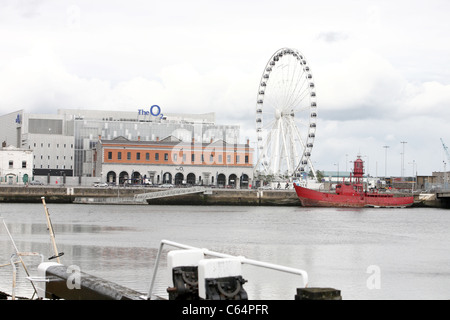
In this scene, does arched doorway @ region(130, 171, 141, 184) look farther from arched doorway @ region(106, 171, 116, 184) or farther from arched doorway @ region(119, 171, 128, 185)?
arched doorway @ region(106, 171, 116, 184)

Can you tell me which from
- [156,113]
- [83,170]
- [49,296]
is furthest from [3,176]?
[49,296]

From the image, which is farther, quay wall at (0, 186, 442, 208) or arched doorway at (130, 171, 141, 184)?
arched doorway at (130, 171, 141, 184)

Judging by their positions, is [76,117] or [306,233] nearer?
[306,233]

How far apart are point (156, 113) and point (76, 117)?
17.9 m

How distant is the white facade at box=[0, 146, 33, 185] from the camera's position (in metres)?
119

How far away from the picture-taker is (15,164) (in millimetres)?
119438

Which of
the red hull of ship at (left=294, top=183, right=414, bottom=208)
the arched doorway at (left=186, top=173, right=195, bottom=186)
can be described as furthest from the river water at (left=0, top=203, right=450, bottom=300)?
the arched doorway at (left=186, top=173, right=195, bottom=186)

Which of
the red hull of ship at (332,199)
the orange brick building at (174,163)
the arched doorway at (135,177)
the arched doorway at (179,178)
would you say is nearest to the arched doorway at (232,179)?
the orange brick building at (174,163)

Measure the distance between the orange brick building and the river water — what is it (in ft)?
160

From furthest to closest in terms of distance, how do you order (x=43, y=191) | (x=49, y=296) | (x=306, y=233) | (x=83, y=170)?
(x=83, y=170), (x=43, y=191), (x=306, y=233), (x=49, y=296)

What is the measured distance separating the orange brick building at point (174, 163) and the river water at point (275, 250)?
4888 cm
